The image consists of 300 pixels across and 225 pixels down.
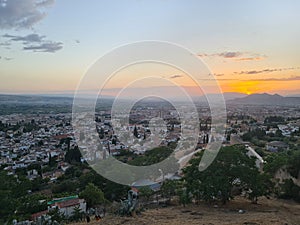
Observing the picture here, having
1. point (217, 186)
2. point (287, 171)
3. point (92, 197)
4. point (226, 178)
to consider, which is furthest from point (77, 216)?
point (287, 171)

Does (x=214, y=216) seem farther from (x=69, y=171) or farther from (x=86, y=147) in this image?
(x=86, y=147)

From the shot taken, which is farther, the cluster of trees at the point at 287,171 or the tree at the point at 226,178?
the cluster of trees at the point at 287,171

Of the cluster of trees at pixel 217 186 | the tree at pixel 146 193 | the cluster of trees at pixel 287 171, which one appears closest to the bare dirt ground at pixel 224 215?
the cluster of trees at pixel 217 186

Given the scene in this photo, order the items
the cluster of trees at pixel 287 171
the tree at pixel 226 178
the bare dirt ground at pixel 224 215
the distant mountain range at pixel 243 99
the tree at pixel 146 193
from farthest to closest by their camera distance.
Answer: the distant mountain range at pixel 243 99, the tree at pixel 146 193, the cluster of trees at pixel 287 171, the tree at pixel 226 178, the bare dirt ground at pixel 224 215

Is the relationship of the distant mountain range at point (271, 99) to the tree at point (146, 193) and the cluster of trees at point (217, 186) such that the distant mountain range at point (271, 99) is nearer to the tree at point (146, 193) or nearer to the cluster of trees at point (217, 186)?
the cluster of trees at point (217, 186)

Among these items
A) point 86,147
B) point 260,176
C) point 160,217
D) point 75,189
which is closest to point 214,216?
point 160,217

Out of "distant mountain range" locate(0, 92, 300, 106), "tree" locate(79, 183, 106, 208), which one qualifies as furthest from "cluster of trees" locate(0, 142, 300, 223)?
"distant mountain range" locate(0, 92, 300, 106)

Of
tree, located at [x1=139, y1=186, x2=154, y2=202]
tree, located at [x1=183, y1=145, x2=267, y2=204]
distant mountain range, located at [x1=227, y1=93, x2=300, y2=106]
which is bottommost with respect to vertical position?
tree, located at [x1=139, y1=186, x2=154, y2=202]

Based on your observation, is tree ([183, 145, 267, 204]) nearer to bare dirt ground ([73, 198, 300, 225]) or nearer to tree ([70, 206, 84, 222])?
bare dirt ground ([73, 198, 300, 225])

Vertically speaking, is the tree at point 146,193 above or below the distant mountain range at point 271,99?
below
